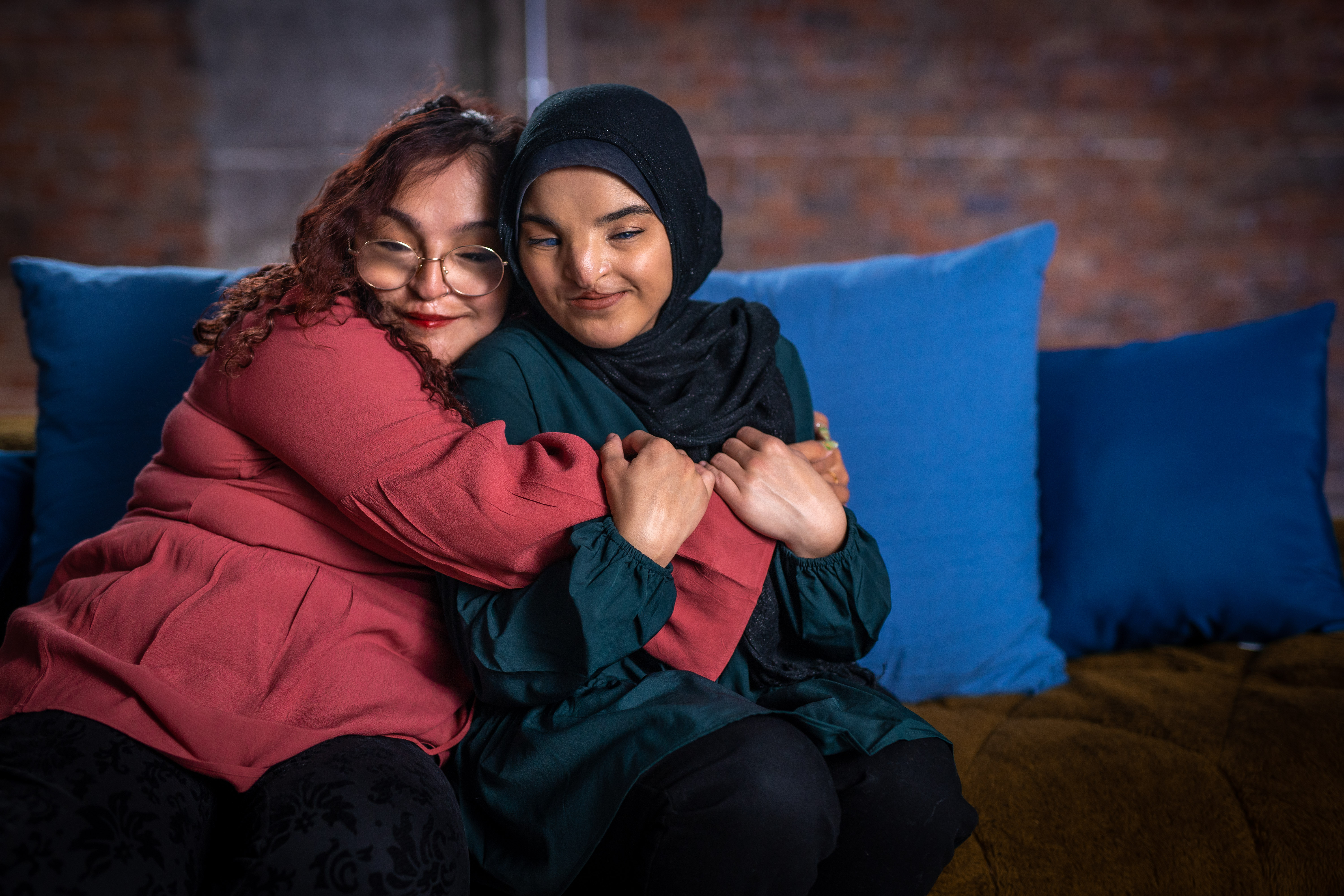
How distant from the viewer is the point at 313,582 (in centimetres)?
115

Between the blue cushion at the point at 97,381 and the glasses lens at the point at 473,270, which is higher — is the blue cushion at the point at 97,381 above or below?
below

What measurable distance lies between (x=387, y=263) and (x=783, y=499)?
0.66m

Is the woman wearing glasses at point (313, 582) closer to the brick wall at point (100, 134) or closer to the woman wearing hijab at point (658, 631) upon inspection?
the woman wearing hijab at point (658, 631)

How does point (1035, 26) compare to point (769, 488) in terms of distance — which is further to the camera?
point (1035, 26)

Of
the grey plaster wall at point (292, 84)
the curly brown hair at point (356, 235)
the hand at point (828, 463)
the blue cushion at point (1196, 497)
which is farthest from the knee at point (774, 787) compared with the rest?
the grey plaster wall at point (292, 84)

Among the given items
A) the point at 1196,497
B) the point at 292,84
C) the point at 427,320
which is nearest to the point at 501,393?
the point at 427,320

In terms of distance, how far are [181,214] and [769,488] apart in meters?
3.78

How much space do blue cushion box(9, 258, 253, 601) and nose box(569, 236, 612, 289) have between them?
770 mm

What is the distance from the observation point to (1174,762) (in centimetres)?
135

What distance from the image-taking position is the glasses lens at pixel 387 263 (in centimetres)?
131

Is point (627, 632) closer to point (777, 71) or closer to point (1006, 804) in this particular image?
point (1006, 804)

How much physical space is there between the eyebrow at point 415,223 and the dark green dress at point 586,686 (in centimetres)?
19

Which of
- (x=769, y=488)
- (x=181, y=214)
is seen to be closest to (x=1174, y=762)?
(x=769, y=488)

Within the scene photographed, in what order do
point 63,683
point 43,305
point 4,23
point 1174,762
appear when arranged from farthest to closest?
point 4,23 → point 43,305 → point 1174,762 → point 63,683
